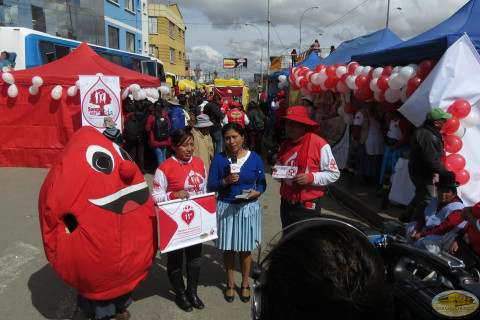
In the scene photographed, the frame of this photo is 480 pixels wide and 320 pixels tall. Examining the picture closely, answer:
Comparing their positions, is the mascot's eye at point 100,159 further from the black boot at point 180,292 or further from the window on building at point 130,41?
the window on building at point 130,41

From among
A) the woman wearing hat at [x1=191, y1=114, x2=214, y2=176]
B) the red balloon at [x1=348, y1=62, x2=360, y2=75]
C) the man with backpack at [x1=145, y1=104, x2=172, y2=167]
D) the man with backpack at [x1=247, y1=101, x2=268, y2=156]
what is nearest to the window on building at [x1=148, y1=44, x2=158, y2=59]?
the man with backpack at [x1=247, y1=101, x2=268, y2=156]

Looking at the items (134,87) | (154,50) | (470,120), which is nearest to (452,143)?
(470,120)

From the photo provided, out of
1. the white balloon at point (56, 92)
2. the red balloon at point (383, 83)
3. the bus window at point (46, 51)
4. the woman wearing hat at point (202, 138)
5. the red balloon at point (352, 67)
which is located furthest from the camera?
the bus window at point (46, 51)

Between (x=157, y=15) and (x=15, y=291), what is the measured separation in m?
39.3

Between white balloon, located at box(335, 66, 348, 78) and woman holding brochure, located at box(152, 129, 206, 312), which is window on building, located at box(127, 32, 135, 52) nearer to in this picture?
white balloon, located at box(335, 66, 348, 78)

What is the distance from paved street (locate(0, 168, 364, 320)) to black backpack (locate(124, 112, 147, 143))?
115 inches

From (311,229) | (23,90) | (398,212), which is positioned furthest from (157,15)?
(311,229)

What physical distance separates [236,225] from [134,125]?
5351mm

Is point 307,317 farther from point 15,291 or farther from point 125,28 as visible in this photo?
point 125,28

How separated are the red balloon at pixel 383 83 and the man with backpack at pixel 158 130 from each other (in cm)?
447

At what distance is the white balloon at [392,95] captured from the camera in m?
5.46

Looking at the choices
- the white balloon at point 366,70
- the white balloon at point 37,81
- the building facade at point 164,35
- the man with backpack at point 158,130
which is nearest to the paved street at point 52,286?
the man with backpack at point 158,130

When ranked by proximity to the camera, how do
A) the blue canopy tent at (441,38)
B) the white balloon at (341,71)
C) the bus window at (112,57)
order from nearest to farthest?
1. the blue canopy tent at (441,38)
2. the white balloon at (341,71)
3. the bus window at (112,57)

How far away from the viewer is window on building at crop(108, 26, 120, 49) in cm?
2356
